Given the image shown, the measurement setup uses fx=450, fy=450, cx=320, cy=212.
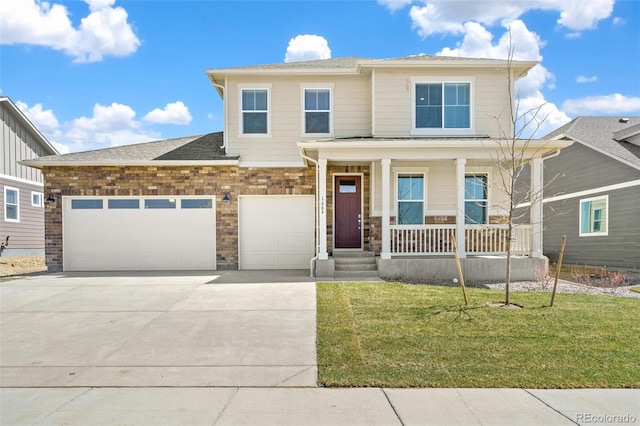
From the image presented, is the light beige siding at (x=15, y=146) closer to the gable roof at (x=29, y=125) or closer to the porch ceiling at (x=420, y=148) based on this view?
the gable roof at (x=29, y=125)

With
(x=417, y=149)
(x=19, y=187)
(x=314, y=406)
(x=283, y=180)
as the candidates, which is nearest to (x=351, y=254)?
(x=283, y=180)

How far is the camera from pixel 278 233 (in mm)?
13695

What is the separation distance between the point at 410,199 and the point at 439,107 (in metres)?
2.89

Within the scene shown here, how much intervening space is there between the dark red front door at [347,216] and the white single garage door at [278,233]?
2.65ft

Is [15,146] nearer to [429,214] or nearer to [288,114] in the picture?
[288,114]

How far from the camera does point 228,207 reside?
13.5m

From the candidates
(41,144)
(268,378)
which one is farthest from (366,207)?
(41,144)

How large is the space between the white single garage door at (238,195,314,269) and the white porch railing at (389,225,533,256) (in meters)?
2.74

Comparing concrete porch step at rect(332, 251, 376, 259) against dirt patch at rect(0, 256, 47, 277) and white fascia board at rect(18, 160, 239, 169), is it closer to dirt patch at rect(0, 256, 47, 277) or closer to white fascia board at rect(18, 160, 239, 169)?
white fascia board at rect(18, 160, 239, 169)

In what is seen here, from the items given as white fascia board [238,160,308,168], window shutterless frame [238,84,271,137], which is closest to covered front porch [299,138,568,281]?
white fascia board [238,160,308,168]

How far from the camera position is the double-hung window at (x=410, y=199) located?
528 inches

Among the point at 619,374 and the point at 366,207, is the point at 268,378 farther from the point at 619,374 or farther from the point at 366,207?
the point at 366,207

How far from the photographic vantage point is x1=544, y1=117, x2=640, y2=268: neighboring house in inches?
559

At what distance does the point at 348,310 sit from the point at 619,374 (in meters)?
3.93
